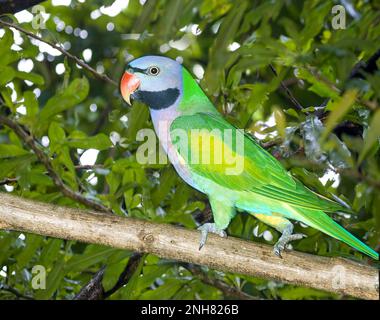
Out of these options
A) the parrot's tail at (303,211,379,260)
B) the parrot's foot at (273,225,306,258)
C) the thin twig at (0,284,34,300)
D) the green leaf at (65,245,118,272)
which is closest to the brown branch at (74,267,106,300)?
the green leaf at (65,245,118,272)

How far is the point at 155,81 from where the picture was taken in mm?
3285

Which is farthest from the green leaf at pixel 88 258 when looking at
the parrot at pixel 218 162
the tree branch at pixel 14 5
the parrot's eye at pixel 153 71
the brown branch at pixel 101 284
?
the tree branch at pixel 14 5

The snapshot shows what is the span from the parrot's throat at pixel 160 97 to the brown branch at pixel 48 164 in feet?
1.89

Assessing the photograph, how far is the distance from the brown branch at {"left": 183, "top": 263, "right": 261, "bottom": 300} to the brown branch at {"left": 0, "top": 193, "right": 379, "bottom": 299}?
0.97m

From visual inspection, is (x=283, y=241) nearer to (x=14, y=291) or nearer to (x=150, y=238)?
(x=150, y=238)

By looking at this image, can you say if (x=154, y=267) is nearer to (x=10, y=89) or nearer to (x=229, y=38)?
(x=10, y=89)

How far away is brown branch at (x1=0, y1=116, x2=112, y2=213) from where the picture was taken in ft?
10.4

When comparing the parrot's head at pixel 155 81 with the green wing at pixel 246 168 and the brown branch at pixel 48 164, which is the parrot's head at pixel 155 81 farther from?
the brown branch at pixel 48 164

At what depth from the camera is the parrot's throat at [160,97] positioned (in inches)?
129

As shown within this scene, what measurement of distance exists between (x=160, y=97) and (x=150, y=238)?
38.8 inches

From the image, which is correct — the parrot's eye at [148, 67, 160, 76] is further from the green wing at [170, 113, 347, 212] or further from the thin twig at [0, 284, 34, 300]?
the thin twig at [0, 284, 34, 300]

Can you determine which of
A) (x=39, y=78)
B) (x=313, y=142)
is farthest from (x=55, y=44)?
(x=313, y=142)

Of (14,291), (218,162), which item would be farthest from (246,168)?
(14,291)
